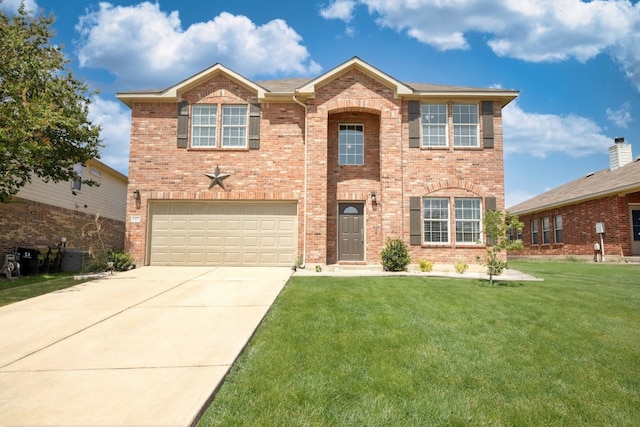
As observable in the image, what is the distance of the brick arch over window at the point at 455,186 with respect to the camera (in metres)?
13.2

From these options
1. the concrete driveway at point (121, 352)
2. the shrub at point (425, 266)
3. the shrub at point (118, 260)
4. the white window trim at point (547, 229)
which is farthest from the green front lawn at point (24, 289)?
the white window trim at point (547, 229)

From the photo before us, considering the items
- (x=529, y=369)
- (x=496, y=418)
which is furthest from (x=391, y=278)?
(x=496, y=418)

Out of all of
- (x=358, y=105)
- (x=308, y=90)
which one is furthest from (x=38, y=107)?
(x=358, y=105)

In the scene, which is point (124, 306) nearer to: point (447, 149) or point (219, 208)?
point (219, 208)

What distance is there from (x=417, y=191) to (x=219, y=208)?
23.6ft

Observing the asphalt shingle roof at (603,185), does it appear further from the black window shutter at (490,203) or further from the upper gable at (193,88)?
the upper gable at (193,88)

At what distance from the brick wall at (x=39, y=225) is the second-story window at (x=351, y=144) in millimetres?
9075

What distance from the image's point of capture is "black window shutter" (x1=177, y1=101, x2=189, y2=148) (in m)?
13.4

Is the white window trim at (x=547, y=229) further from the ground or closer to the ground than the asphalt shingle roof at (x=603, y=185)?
closer to the ground

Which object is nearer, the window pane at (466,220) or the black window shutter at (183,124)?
the window pane at (466,220)

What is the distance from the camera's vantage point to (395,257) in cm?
1167

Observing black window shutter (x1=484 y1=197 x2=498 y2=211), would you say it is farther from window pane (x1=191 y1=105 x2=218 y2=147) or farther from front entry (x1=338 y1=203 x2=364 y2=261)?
window pane (x1=191 y1=105 x2=218 y2=147)

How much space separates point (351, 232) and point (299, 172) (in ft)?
9.67

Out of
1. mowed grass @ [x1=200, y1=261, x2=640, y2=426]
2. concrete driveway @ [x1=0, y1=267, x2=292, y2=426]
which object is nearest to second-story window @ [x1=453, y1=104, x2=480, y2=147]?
mowed grass @ [x1=200, y1=261, x2=640, y2=426]
